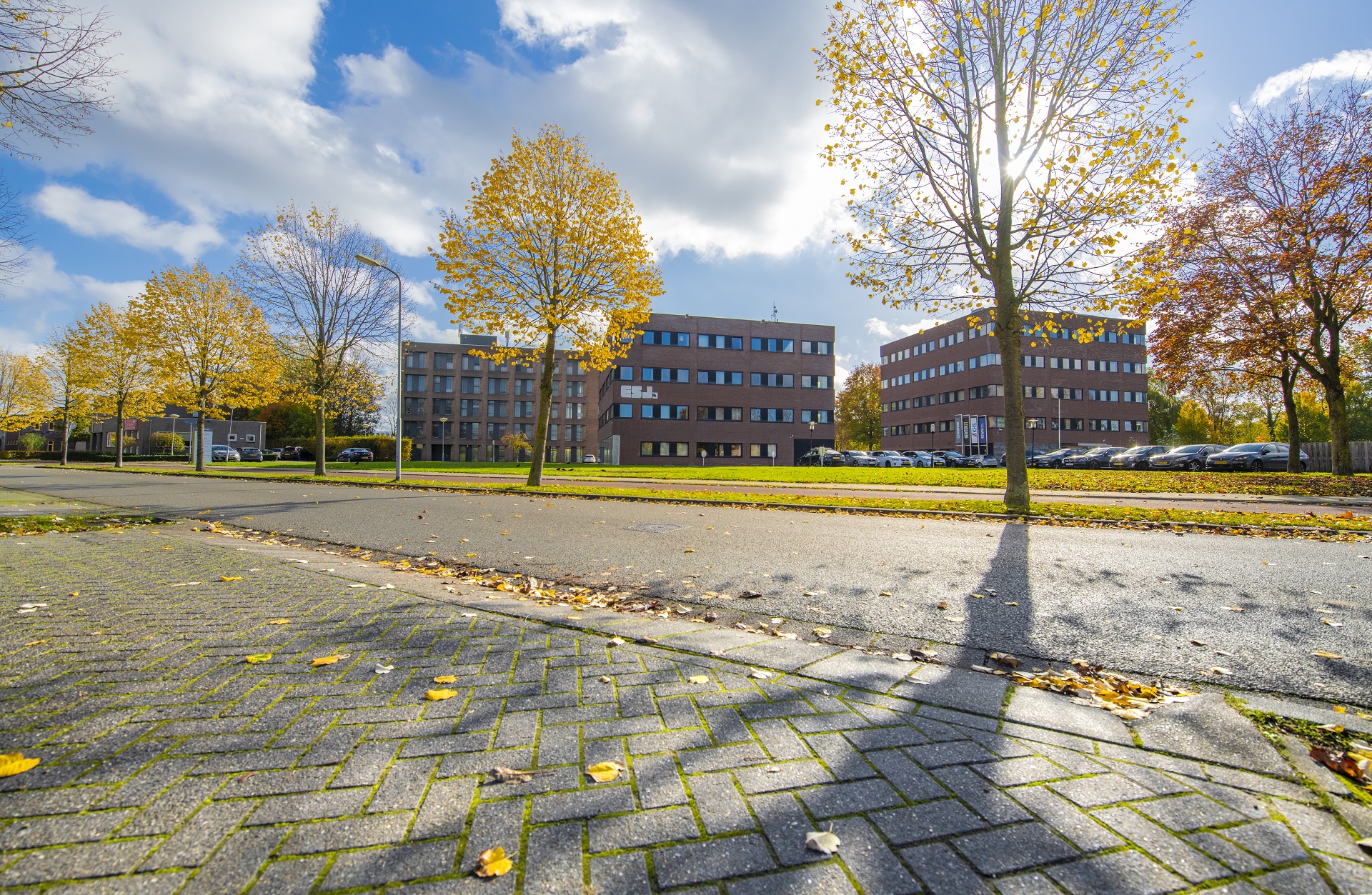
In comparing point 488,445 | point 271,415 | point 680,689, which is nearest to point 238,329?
point 680,689

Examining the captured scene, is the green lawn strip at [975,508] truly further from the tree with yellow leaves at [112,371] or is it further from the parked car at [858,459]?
the parked car at [858,459]

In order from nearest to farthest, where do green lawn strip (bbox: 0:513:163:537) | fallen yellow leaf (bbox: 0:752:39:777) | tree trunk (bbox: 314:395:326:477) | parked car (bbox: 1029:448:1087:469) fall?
fallen yellow leaf (bbox: 0:752:39:777)
green lawn strip (bbox: 0:513:163:537)
tree trunk (bbox: 314:395:326:477)
parked car (bbox: 1029:448:1087:469)

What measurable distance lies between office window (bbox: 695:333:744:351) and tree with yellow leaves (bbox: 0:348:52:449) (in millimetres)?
48658

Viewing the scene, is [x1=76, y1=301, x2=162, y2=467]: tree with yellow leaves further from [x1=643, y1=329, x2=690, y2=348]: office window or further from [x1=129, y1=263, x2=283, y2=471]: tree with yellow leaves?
[x1=643, y1=329, x2=690, y2=348]: office window

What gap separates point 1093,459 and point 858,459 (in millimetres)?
16816

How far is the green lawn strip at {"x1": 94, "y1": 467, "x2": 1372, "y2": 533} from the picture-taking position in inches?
366

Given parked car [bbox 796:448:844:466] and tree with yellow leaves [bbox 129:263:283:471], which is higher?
tree with yellow leaves [bbox 129:263:283:471]

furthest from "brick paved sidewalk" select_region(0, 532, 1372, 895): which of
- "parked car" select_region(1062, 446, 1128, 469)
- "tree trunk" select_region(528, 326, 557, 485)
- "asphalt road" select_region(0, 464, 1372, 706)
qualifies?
"parked car" select_region(1062, 446, 1128, 469)

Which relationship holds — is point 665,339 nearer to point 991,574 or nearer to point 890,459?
point 890,459

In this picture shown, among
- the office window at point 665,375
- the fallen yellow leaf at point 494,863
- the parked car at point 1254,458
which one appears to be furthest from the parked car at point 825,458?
the fallen yellow leaf at point 494,863

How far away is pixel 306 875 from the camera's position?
1.57 metres

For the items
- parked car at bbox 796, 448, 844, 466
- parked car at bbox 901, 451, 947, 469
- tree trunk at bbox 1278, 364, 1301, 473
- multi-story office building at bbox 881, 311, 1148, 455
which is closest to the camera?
tree trunk at bbox 1278, 364, 1301, 473

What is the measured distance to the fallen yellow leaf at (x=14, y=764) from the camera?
1985 mm

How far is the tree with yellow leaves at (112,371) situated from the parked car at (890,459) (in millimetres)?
47733
